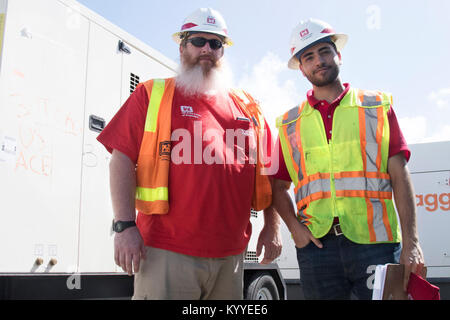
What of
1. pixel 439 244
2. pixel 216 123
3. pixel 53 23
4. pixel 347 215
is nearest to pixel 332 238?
pixel 347 215

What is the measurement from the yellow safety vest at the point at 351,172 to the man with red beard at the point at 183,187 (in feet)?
1.07

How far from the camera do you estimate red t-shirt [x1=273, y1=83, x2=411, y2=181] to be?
109 inches

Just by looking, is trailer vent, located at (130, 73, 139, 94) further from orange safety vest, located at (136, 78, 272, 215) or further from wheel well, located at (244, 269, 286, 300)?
wheel well, located at (244, 269, 286, 300)

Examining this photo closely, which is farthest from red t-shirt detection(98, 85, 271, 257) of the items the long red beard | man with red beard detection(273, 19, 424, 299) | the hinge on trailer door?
the hinge on trailer door

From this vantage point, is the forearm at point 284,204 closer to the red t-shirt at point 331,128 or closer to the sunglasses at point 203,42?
the red t-shirt at point 331,128

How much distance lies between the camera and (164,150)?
107 inches

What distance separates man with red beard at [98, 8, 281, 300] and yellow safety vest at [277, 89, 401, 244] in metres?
0.33

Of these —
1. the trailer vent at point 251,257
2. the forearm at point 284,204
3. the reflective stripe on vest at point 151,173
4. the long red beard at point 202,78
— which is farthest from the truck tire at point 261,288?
the reflective stripe on vest at point 151,173

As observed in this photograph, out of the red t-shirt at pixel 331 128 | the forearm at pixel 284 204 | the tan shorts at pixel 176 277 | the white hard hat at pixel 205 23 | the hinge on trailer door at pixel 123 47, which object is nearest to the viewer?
A: the tan shorts at pixel 176 277

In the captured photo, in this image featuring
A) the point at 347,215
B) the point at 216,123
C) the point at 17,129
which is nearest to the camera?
the point at 347,215

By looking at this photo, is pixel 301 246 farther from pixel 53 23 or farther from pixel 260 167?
pixel 53 23

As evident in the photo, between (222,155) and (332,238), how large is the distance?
2.49ft

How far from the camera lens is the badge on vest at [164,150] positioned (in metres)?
2.71

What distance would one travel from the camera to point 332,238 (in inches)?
107
